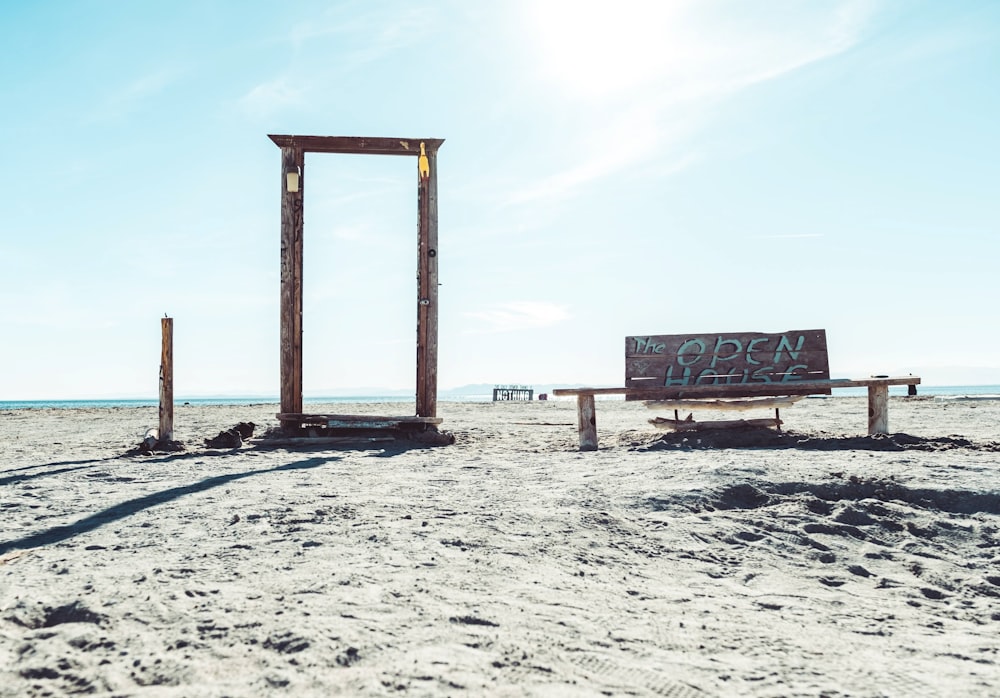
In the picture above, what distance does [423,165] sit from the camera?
9617 mm

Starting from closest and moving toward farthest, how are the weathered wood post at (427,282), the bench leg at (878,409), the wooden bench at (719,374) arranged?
the bench leg at (878,409) < the wooden bench at (719,374) < the weathered wood post at (427,282)

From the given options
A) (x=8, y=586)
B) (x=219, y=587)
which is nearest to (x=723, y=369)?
(x=219, y=587)

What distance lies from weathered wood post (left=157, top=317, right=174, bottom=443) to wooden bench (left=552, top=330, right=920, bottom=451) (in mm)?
4742

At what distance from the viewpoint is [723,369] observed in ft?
27.5

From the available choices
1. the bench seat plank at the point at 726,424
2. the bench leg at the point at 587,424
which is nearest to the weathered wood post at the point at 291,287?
the bench leg at the point at 587,424

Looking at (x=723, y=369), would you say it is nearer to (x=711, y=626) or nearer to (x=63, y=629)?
(x=711, y=626)

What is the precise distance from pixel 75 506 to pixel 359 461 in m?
2.85

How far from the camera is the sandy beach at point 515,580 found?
7.50 ft

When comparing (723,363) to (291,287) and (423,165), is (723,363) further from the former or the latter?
(291,287)

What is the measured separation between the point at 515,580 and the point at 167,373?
6.92 m

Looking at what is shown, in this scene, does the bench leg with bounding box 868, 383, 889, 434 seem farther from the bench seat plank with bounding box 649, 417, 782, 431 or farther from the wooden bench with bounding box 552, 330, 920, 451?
the bench seat plank with bounding box 649, 417, 782, 431

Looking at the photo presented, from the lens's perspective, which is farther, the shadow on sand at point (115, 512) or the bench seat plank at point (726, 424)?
the bench seat plank at point (726, 424)

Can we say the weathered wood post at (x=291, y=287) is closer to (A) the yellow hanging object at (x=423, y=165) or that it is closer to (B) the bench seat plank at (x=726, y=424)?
(A) the yellow hanging object at (x=423, y=165)

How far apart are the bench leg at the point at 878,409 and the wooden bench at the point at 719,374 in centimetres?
44
